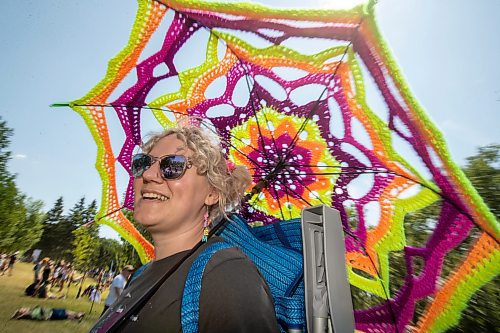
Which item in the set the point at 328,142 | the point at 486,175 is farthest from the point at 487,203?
the point at 328,142

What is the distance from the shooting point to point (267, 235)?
4.99 feet

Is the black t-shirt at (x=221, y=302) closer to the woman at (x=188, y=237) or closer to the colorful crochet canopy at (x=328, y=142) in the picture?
the woman at (x=188, y=237)

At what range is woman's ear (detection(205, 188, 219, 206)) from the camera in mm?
1663

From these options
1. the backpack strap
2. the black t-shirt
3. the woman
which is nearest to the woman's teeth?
the woman

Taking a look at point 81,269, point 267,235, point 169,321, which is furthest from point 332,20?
point 81,269

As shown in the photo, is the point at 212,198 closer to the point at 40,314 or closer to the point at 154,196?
the point at 154,196

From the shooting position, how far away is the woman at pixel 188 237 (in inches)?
34.9

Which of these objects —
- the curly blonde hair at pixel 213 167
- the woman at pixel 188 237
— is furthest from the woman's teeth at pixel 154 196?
the curly blonde hair at pixel 213 167

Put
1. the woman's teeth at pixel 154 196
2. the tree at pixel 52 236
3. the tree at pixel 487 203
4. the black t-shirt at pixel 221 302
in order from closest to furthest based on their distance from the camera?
the black t-shirt at pixel 221 302, the woman's teeth at pixel 154 196, the tree at pixel 487 203, the tree at pixel 52 236

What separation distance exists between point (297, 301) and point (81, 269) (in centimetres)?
5159

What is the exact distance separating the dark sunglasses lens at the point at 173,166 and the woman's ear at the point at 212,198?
214 millimetres

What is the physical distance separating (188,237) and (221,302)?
2.28 ft

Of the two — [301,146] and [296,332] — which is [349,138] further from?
[296,332]

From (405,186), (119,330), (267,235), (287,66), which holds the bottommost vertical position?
(119,330)
